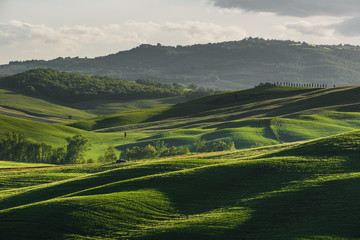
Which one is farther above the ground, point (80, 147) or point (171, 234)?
point (171, 234)

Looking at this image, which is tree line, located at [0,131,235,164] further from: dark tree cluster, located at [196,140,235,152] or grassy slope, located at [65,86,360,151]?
grassy slope, located at [65,86,360,151]

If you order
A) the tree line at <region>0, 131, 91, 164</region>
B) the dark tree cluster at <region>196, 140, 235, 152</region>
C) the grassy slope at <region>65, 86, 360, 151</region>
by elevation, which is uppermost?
the grassy slope at <region>65, 86, 360, 151</region>

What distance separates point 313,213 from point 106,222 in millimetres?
15078

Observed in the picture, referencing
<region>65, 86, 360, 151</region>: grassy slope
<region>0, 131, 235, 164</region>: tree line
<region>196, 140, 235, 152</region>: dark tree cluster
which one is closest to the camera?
<region>196, 140, 235, 152</region>: dark tree cluster

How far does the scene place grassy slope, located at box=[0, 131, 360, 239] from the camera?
108ft

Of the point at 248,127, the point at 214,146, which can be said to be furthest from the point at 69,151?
the point at 248,127

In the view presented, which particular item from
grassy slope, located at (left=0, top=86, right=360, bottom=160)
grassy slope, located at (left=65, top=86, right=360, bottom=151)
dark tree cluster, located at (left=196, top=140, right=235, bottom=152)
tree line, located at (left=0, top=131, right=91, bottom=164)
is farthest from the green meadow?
grassy slope, located at (left=0, top=86, right=360, bottom=160)

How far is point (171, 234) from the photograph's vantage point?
108 feet

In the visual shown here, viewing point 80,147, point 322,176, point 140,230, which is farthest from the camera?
point 80,147

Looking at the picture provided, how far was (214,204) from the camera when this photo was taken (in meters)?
39.6

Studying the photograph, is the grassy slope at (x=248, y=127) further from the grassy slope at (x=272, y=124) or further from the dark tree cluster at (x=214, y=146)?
the dark tree cluster at (x=214, y=146)

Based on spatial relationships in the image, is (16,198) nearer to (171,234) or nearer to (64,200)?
(64,200)

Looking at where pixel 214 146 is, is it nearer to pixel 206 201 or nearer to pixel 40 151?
pixel 40 151

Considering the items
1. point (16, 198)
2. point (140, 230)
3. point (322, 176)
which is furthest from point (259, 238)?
point (16, 198)
